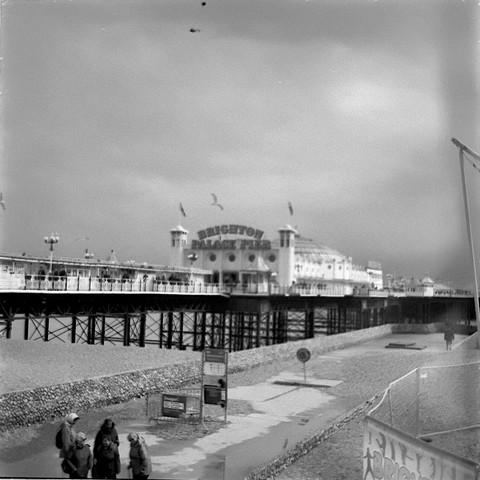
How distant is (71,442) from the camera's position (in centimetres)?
880

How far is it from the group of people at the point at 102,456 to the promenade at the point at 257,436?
2.90ft

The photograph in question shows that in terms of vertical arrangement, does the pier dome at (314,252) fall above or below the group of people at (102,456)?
above

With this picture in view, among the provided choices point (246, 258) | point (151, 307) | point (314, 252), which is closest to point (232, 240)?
point (246, 258)

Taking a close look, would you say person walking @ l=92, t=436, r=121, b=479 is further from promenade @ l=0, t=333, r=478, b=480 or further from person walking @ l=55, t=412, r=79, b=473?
promenade @ l=0, t=333, r=478, b=480

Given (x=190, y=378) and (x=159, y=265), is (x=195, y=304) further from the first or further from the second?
(x=190, y=378)

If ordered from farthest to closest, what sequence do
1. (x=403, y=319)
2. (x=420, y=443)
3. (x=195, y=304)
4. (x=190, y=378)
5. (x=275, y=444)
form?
(x=403, y=319) → (x=195, y=304) → (x=190, y=378) → (x=275, y=444) → (x=420, y=443)

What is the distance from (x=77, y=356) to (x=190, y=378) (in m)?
4.08

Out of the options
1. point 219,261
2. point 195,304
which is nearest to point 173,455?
point 195,304

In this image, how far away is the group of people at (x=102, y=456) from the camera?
8.54m

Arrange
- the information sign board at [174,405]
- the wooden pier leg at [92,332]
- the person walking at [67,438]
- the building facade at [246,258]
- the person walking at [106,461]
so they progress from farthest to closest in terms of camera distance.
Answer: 1. the building facade at [246,258]
2. the wooden pier leg at [92,332]
3. the information sign board at [174,405]
4. the person walking at [67,438]
5. the person walking at [106,461]

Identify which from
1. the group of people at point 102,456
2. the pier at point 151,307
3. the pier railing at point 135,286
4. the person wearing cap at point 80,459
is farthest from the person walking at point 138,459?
the pier railing at point 135,286

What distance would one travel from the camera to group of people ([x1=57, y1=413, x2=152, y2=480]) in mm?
8539

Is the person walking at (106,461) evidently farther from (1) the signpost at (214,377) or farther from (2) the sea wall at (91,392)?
(1) the signpost at (214,377)

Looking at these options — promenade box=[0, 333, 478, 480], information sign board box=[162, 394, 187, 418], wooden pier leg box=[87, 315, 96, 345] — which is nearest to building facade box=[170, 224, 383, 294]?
wooden pier leg box=[87, 315, 96, 345]
